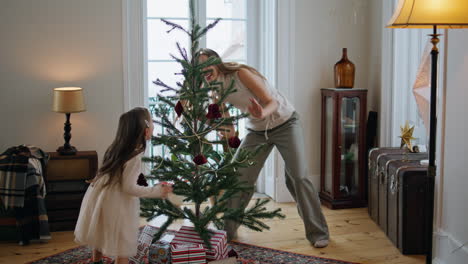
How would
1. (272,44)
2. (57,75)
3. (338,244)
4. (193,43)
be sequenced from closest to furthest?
(193,43), (338,244), (57,75), (272,44)

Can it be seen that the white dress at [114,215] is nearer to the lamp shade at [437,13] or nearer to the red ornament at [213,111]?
the red ornament at [213,111]

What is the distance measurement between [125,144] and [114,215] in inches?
14.3

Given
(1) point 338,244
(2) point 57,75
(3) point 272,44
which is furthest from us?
(3) point 272,44

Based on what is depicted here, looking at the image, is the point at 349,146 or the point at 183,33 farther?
the point at 183,33

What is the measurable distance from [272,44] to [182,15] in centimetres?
79

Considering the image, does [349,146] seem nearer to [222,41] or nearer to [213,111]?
[222,41]

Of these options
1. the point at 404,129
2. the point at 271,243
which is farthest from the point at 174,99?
the point at 404,129

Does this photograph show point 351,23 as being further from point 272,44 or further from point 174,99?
point 174,99

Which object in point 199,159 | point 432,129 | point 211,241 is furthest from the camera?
point 211,241

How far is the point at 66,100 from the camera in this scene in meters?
Result: 4.13

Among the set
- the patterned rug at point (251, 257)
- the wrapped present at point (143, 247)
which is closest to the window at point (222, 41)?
the patterned rug at point (251, 257)

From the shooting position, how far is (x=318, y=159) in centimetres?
491

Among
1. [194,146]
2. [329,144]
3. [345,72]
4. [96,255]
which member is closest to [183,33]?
[345,72]

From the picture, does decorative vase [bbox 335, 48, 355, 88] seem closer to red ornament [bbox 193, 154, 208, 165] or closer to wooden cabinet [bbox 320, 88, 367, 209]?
wooden cabinet [bbox 320, 88, 367, 209]
